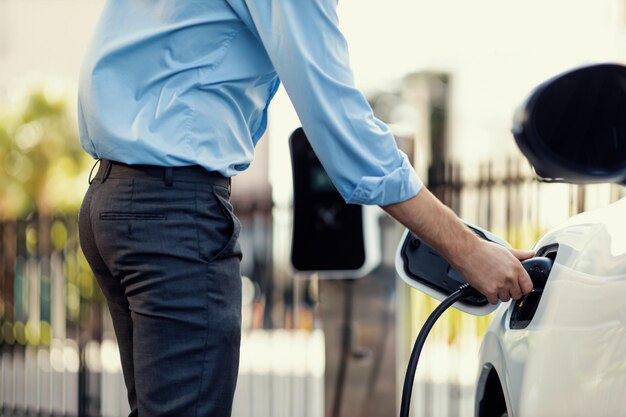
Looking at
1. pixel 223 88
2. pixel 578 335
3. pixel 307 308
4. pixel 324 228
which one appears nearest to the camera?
pixel 578 335

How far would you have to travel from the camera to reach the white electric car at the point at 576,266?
5.83ft

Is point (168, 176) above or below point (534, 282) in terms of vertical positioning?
above

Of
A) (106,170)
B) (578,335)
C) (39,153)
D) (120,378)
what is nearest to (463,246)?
(578,335)

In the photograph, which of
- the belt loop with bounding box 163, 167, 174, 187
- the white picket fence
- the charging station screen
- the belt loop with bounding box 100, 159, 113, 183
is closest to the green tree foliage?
the white picket fence

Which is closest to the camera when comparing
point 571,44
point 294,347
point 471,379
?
point 471,379

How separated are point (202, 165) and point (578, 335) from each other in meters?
0.72

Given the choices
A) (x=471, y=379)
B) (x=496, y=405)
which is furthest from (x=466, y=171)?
(x=496, y=405)

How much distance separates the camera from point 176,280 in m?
2.05

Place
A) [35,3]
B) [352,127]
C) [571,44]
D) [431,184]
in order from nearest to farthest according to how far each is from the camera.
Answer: [352,127] → [431,184] → [571,44] → [35,3]

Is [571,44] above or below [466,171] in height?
above

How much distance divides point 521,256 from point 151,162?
0.72m

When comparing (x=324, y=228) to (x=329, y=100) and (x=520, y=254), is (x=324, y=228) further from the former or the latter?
(x=329, y=100)

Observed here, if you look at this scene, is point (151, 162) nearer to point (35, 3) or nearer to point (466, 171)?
point (466, 171)

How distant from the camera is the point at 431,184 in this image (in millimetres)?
6422
